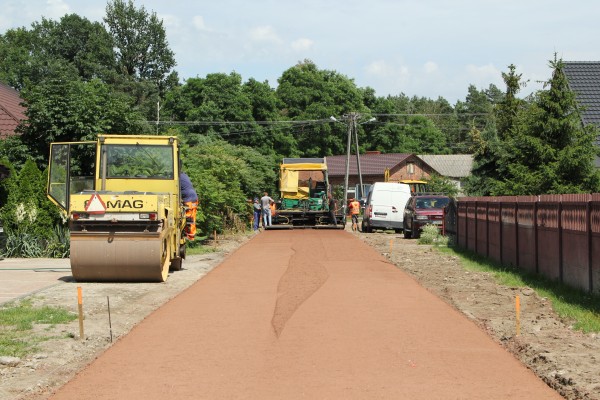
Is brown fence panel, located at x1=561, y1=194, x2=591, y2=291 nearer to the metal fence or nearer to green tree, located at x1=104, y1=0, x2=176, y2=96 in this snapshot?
the metal fence

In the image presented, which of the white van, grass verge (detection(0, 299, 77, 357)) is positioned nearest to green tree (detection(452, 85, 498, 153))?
the white van

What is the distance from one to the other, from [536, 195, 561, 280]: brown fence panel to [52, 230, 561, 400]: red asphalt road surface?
2.41 m

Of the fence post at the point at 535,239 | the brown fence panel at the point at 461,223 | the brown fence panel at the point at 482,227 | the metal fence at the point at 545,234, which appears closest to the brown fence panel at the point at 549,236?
the metal fence at the point at 545,234

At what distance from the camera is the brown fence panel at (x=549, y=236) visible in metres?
16.2

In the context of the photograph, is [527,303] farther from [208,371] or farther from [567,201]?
[208,371]

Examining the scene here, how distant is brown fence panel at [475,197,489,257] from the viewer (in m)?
23.9

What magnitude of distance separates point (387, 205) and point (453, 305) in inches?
1041

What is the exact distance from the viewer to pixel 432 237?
104 feet

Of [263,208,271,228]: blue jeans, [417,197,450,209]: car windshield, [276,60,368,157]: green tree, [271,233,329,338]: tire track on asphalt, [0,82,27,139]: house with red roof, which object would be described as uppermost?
[276,60,368,157]: green tree

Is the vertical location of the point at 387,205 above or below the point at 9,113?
below

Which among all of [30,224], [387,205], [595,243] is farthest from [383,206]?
[595,243]

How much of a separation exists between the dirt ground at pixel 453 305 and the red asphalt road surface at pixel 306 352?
259 mm

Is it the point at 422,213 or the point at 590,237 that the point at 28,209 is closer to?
the point at 590,237

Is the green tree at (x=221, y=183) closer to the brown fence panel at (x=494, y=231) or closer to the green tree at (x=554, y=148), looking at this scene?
the brown fence panel at (x=494, y=231)
